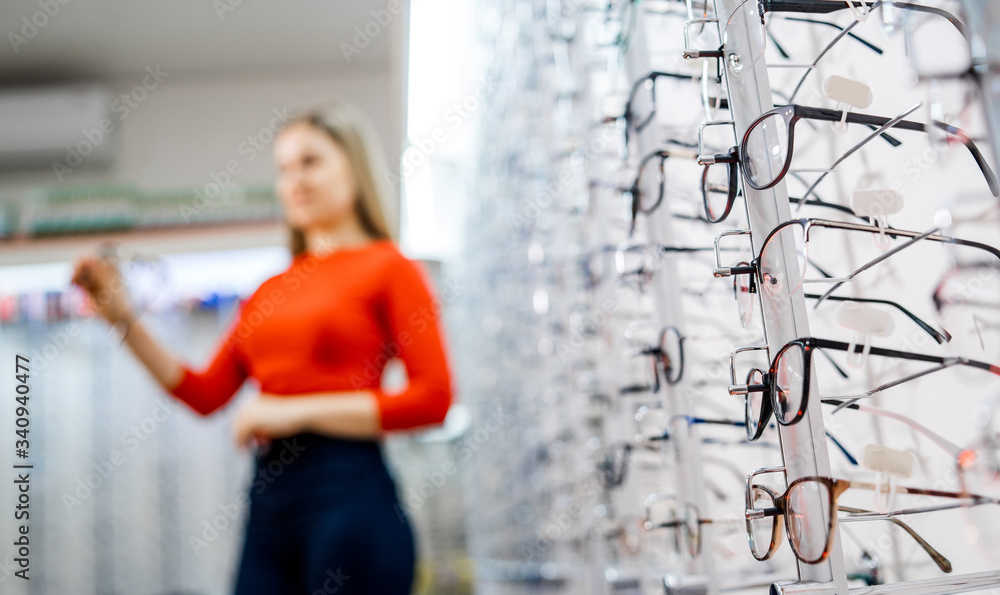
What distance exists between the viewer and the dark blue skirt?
0.92 m

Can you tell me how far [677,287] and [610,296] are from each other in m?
0.31

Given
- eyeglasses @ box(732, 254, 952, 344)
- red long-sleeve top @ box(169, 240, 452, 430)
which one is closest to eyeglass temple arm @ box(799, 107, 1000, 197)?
eyeglasses @ box(732, 254, 952, 344)

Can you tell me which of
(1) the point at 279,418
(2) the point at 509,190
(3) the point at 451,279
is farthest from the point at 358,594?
(3) the point at 451,279

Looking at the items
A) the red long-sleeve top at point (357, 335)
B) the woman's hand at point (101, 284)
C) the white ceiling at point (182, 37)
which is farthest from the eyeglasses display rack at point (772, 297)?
the white ceiling at point (182, 37)

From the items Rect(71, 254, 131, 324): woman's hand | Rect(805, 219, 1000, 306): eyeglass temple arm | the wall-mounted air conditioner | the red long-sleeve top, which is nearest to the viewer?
Rect(805, 219, 1000, 306): eyeglass temple arm

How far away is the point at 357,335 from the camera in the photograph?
106 centimetres

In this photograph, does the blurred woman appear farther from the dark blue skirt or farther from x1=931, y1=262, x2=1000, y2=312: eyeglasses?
x1=931, y1=262, x2=1000, y2=312: eyeglasses

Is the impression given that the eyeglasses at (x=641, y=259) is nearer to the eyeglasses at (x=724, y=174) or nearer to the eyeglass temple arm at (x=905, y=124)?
the eyeglasses at (x=724, y=174)

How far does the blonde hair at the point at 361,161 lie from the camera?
126 cm

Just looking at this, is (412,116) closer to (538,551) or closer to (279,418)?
(538,551)

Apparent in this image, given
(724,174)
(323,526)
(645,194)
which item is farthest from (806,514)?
(323,526)

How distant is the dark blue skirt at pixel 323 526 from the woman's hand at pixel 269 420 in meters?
0.02

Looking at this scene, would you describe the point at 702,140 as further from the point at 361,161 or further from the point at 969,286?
the point at 361,161

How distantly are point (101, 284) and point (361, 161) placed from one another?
0.49m
